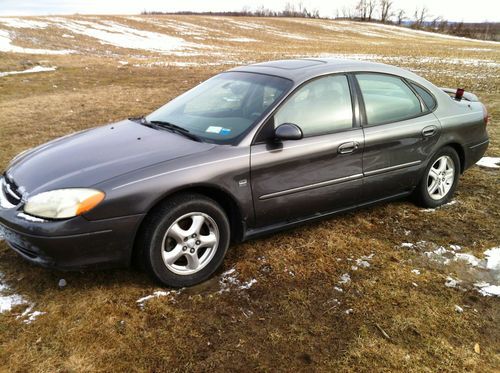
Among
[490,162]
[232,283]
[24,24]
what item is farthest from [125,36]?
[232,283]

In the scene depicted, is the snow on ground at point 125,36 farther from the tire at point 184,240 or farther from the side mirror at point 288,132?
the tire at point 184,240

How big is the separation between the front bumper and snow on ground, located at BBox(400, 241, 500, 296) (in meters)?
2.28

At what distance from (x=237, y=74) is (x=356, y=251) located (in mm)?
1910

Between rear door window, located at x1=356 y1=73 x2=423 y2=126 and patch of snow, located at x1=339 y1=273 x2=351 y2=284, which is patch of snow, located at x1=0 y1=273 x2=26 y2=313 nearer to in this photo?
patch of snow, located at x1=339 y1=273 x2=351 y2=284

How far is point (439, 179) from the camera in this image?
168 inches

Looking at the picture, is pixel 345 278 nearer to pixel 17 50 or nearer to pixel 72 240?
pixel 72 240

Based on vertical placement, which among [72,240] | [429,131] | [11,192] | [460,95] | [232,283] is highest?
[460,95]

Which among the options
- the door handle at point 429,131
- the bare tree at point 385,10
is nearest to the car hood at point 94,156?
the door handle at point 429,131

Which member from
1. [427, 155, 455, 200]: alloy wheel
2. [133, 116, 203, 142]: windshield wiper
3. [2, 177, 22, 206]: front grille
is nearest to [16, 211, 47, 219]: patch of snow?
[2, 177, 22, 206]: front grille

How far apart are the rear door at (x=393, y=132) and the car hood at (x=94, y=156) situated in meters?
1.50

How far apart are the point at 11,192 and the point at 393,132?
10.1ft

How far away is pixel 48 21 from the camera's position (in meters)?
34.8

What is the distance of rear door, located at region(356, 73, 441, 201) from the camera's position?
3.63 m

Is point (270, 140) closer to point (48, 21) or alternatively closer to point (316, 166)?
point (316, 166)
